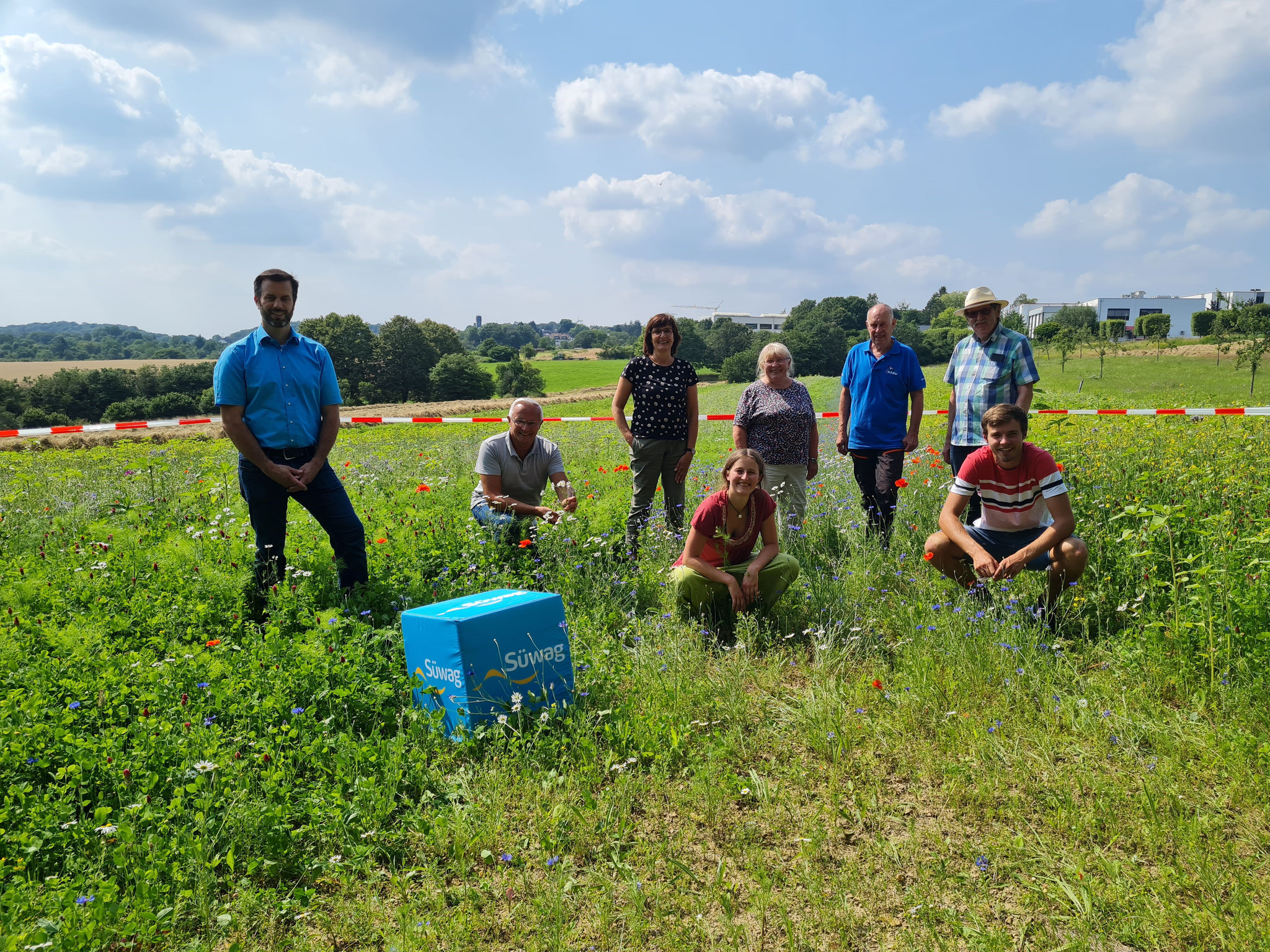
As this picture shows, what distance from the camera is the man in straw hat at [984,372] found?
17.2 ft

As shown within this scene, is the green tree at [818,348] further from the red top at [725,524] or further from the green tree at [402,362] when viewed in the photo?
the red top at [725,524]

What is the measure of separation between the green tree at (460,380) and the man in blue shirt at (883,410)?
6175 cm

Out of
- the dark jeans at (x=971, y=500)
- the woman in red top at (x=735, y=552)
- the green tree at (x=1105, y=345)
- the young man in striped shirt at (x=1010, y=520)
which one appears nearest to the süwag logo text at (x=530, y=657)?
the woman in red top at (x=735, y=552)

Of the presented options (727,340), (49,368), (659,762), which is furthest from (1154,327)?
(49,368)

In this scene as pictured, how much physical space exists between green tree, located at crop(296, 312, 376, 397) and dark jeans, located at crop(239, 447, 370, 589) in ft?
200

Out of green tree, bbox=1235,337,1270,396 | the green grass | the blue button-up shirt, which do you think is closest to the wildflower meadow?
the blue button-up shirt

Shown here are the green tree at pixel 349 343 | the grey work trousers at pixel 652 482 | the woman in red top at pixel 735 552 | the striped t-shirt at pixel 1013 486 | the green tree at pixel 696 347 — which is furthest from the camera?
the green tree at pixel 696 347

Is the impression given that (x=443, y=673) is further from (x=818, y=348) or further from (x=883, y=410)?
(x=818, y=348)

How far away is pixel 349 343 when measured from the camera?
64.6m

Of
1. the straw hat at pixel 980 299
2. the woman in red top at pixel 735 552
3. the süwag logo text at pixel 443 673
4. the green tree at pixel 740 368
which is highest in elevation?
the green tree at pixel 740 368

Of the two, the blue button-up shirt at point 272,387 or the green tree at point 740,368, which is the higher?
the green tree at point 740,368

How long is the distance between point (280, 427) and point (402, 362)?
215 feet

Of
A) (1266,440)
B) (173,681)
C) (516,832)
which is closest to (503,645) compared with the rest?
(516,832)

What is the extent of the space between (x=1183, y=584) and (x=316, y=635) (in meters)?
4.81
